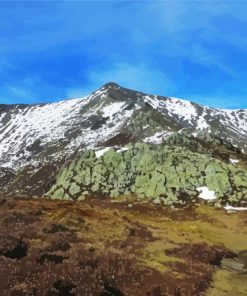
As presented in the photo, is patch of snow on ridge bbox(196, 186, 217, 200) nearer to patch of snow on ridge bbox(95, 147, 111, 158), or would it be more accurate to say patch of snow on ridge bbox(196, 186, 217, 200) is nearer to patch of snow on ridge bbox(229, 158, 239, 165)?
patch of snow on ridge bbox(229, 158, 239, 165)

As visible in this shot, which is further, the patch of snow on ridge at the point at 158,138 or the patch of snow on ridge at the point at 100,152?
the patch of snow on ridge at the point at 158,138

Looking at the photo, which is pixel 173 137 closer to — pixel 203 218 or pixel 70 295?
pixel 203 218

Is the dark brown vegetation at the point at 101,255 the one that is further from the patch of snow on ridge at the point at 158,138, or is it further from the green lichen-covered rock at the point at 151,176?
the patch of snow on ridge at the point at 158,138

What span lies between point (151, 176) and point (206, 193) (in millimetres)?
9713

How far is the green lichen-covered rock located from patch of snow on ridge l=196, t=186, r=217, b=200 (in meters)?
0.68

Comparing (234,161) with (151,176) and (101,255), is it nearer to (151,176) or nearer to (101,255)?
(151,176)

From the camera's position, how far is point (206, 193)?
7519 centimetres

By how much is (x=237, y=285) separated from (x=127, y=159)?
56.8 meters

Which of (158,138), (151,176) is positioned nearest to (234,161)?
(151,176)

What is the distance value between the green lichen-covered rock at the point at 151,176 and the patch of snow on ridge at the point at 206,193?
0.68 m

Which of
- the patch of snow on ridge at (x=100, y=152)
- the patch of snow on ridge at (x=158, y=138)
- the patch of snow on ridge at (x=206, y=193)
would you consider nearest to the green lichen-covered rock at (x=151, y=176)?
the patch of snow on ridge at (x=206, y=193)

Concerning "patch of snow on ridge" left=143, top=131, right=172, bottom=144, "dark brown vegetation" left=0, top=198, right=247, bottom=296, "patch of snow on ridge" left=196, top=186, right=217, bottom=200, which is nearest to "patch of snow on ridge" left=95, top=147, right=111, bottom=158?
"patch of snow on ridge" left=196, top=186, right=217, bottom=200

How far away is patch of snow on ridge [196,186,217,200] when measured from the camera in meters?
73.8

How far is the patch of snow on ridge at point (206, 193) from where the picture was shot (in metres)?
73.8
